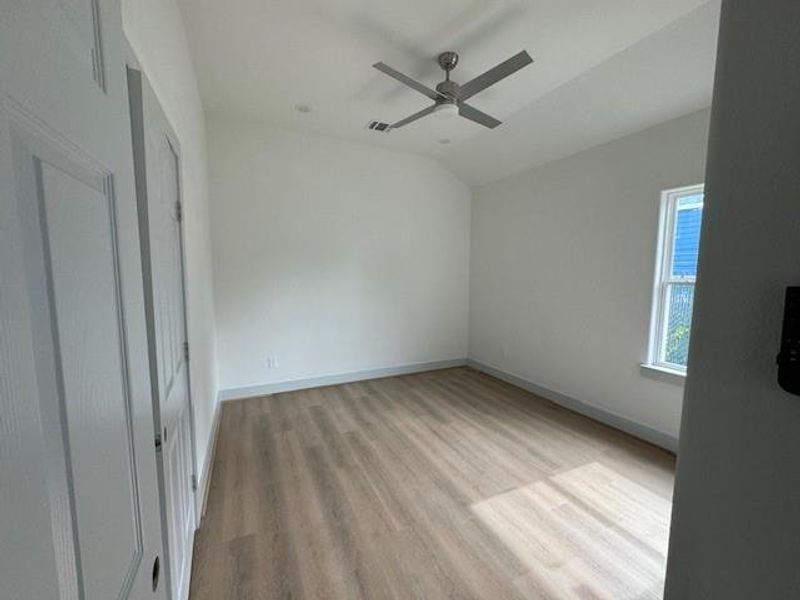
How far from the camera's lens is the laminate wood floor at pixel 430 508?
1517mm

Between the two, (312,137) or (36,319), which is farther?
(312,137)

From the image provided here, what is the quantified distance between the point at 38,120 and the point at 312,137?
12.4 ft

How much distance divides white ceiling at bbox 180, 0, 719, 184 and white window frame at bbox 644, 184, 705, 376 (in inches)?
26.1

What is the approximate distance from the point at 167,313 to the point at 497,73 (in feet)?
7.07

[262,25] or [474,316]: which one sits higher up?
A: [262,25]

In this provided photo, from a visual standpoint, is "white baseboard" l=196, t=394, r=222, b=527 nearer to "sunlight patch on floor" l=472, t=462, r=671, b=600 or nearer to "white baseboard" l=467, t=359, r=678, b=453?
"sunlight patch on floor" l=472, t=462, r=671, b=600

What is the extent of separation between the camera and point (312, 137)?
3680 mm

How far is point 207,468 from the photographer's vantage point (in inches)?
87.7

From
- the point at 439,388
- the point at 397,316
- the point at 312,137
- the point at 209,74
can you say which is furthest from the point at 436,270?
the point at 209,74

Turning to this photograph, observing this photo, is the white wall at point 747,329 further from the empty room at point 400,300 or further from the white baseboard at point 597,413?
the white baseboard at point 597,413

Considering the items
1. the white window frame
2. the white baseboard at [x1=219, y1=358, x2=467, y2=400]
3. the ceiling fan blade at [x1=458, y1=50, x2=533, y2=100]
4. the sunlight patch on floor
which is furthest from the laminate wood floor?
the ceiling fan blade at [x1=458, y1=50, x2=533, y2=100]

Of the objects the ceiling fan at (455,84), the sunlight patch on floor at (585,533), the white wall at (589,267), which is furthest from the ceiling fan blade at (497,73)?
the sunlight patch on floor at (585,533)

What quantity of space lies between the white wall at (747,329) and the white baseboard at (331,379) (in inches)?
147

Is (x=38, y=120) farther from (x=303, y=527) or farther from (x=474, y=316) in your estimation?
(x=474, y=316)
